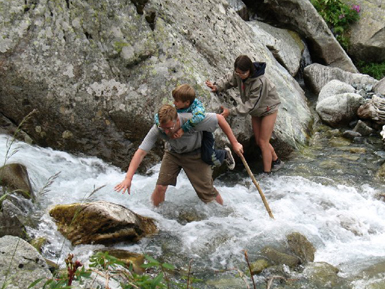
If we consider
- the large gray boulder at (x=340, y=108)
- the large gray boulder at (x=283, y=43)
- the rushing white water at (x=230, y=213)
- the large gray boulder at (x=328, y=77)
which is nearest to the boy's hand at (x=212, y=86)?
the rushing white water at (x=230, y=213)

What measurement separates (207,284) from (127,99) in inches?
123

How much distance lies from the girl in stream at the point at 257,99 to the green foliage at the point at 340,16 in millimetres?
7239

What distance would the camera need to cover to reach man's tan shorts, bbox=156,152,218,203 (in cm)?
599

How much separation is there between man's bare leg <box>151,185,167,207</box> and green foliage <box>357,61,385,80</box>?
9.08m

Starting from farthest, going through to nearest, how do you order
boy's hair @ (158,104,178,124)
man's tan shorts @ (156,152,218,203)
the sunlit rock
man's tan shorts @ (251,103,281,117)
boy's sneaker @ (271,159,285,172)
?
the sunlit rock
boy's sneaker @ (271,159,285,172)
man's tan shorts @ (251,103,281,117)
man's tan shorts @ (156,152,218,203)
boy's hair @ (158,104,178,124)

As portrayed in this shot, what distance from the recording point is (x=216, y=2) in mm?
8602

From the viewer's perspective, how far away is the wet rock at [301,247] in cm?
541

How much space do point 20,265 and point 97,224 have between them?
1875mm

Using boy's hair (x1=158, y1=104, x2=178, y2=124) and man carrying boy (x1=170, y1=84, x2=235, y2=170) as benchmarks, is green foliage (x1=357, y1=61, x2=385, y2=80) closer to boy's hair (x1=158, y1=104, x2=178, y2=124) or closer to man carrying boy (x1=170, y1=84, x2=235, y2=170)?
Result: man carrying boy (x1=170, y1=84, x2=235, y2=170)

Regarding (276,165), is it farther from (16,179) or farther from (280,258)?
(16,179)

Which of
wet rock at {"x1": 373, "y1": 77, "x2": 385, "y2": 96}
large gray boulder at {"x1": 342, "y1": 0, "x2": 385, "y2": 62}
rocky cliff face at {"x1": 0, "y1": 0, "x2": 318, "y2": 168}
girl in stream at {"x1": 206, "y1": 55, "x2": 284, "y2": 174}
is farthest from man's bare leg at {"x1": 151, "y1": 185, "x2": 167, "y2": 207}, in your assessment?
large gray boulder at {"x1": 342, "y1": 0, "x2": 385, "y2": 62}

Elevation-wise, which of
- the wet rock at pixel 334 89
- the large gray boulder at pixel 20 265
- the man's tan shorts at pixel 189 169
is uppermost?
the wet rock at pixel 334 89

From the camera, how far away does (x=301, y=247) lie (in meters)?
5.53

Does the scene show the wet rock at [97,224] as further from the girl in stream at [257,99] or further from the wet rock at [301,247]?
the girl in stream at [257,99]
